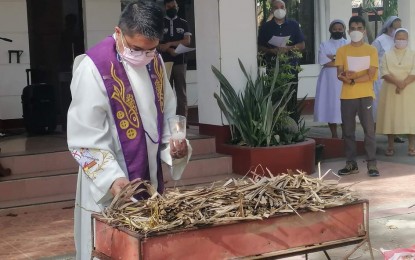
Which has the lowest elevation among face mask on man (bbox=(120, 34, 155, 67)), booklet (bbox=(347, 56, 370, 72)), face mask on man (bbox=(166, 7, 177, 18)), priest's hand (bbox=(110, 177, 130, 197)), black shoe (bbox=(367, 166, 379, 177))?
black shoe (bbox=(367, 166, 379, 177))

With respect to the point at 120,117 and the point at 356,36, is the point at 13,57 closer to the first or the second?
Result: the point at 356,36

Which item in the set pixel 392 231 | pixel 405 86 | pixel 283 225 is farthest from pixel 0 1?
pixel 283 225

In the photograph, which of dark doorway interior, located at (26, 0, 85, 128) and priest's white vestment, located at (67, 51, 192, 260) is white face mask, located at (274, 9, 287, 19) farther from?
priest's white vestment, located at (67, 51, 192, 260)

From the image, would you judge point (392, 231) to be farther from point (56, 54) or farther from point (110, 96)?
point (56, 54)

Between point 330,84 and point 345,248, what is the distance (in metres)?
6.07

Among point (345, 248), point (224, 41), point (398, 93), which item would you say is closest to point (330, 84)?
point (398, 93)

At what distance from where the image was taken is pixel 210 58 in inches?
394

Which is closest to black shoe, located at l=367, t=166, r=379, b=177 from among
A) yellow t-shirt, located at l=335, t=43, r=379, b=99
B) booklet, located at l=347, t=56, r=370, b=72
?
yellow t-shirt, located at l=335, t=43, r=379, b=99

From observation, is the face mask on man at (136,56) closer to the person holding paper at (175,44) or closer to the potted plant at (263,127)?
the potted plant at (263,127)

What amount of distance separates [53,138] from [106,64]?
22.6ft

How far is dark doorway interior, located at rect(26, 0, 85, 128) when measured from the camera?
1245 centimetres

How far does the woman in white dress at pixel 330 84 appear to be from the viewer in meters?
12.1

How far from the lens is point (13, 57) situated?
12.1 meters

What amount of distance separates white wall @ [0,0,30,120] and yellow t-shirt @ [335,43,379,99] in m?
5.40
